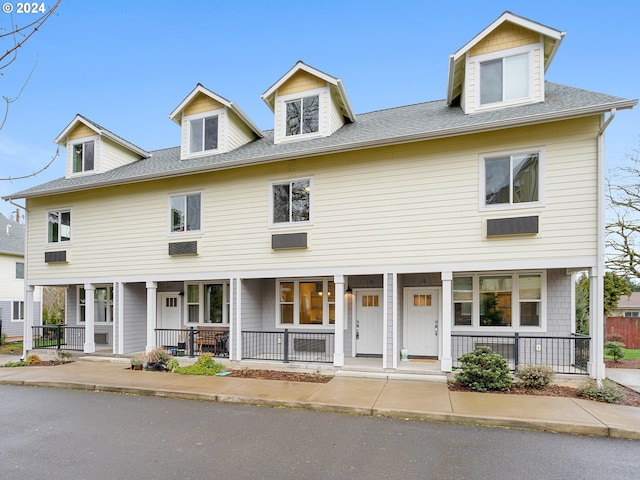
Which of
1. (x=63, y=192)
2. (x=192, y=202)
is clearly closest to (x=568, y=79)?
(x=192, y=202)

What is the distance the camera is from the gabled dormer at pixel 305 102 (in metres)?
11.7

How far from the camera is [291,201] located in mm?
11422

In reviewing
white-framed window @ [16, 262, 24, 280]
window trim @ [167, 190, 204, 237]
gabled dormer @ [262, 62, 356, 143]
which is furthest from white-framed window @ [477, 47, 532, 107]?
white-framed window @ [16, 262, 24, 280]

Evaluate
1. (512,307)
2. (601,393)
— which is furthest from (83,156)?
(601,393)

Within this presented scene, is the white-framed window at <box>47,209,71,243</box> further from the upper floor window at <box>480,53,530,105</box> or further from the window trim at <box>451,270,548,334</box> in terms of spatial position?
the upper floor window at <box>480,53,530,105</box>

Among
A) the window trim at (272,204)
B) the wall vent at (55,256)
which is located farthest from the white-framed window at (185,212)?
the wall vent at (55,256)

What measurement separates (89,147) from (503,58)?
1458 cm

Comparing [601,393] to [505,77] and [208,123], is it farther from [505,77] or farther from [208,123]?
[208,123]

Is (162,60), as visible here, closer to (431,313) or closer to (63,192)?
(63,192)

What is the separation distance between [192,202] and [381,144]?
654 cm

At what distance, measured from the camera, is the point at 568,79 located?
44.1 meters

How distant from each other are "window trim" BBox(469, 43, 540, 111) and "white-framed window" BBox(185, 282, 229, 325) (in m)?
9.91

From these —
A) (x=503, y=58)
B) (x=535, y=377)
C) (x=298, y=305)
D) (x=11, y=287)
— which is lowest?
(x=535, y=377)

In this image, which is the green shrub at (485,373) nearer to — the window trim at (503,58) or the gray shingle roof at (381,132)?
the gray shingle roof at (381,132)
